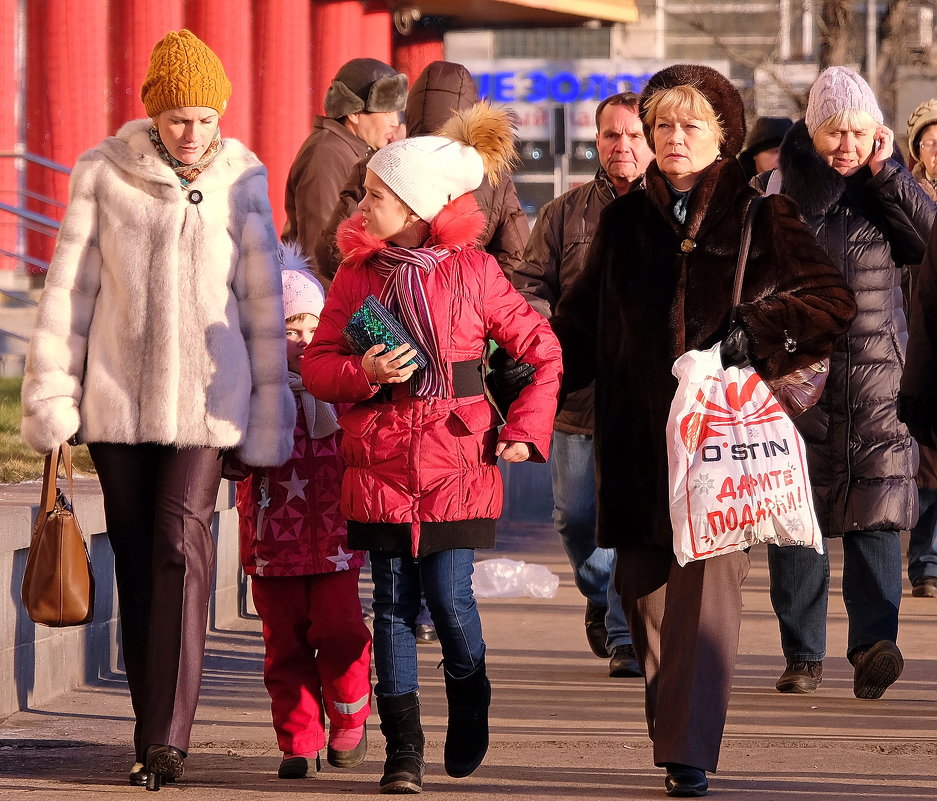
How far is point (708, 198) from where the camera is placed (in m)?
5.02

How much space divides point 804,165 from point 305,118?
565 inches

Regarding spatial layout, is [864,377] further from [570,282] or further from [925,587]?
[925,587]

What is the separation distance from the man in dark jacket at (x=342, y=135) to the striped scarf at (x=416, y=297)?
9.37ft

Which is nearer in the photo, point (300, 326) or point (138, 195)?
point (138, 195)

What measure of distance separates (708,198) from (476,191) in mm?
2093

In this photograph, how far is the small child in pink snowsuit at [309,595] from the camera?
5258 mm

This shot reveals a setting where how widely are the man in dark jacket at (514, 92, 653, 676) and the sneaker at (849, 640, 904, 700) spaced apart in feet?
3.17

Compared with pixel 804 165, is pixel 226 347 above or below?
below

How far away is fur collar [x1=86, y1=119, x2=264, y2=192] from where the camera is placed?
5.15 m

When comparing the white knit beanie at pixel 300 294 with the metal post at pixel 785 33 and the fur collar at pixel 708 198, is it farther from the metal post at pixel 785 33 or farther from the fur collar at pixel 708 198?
the metal post at pixel 785 33

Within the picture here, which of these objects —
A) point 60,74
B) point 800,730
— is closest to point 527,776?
point 800,730

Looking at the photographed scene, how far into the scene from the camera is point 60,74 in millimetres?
16359

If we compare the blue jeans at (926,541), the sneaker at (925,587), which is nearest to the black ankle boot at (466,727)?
the sneaker at (925,587)

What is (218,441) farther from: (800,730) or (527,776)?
(800,730)
